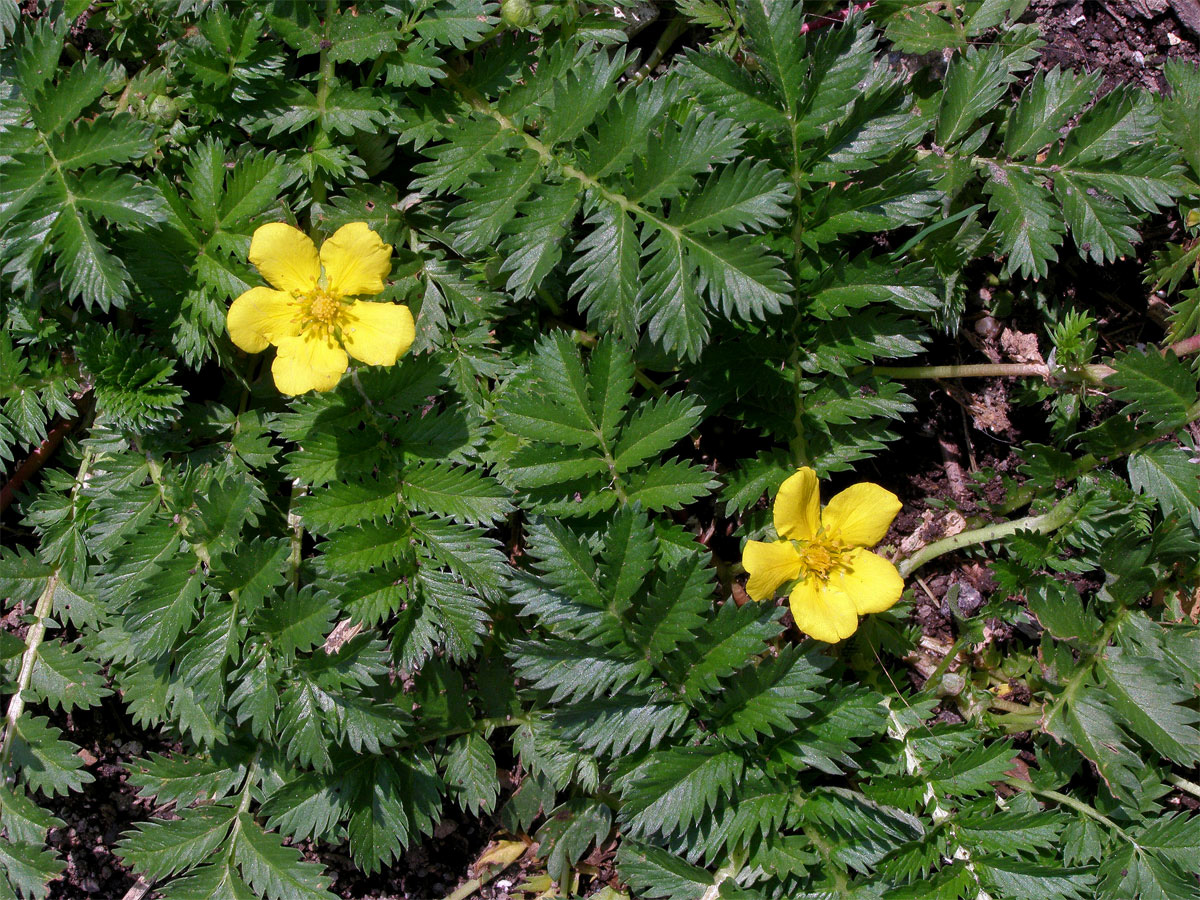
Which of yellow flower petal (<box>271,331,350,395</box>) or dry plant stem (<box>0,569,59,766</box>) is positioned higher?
yellow flower petal (<box>271,331,350,395</box>)

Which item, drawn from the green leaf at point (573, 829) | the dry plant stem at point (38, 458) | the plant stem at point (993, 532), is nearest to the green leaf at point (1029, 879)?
the plant stem at point (993, 532)

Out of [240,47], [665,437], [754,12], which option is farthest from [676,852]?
[240,47]

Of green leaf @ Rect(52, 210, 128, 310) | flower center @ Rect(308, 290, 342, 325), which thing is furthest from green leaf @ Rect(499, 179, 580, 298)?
green leaf @ Rect(52, 210, 128, 310)

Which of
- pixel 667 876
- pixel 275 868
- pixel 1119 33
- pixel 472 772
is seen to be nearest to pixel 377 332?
pixel 472 772

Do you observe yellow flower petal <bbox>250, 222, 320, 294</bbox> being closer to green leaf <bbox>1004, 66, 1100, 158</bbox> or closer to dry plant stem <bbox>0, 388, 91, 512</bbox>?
dry plant stem <bbox>0, 388, 91, 512</bbox>

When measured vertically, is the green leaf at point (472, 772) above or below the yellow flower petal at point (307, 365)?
below

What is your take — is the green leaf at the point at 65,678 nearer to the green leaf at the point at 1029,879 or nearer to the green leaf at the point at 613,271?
the green leaf at the point at 613,271

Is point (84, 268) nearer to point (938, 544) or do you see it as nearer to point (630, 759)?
point (630, 759)
